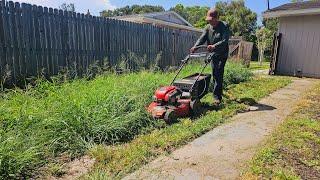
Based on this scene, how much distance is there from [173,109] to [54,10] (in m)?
3.94

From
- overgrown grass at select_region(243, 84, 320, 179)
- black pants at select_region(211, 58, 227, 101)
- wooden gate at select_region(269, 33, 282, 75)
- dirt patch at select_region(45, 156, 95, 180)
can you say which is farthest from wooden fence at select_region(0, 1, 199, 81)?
wooden gate at select_region(269, 33, 282, 75)

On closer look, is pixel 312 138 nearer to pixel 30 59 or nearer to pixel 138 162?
pixel 138 162

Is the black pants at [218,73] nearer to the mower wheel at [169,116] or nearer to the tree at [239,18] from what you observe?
the mower wheel at [169,116]

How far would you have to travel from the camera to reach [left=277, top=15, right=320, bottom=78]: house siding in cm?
1173

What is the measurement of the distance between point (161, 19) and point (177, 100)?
2282 centimetres

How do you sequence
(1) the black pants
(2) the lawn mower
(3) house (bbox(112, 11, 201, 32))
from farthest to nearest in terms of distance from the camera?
(3) house (bbox(112, 11, 201, 32))
(1) the black pants
(2) the lawn mower

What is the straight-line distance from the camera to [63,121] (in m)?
4.04

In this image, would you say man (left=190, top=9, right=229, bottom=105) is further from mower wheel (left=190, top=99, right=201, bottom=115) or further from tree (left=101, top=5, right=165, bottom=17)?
tree (left=101, top=5, right=165, bottom=17)

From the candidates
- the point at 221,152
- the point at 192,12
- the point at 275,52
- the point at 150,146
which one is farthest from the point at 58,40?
the point at 192,12

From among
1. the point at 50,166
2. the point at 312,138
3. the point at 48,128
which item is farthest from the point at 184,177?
the point at 312,138

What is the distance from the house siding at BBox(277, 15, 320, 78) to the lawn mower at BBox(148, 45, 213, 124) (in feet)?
24.5

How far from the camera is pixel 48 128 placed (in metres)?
4.03

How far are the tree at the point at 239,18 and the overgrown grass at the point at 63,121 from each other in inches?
1535

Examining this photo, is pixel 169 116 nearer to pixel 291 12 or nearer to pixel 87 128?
pixel 87 128
